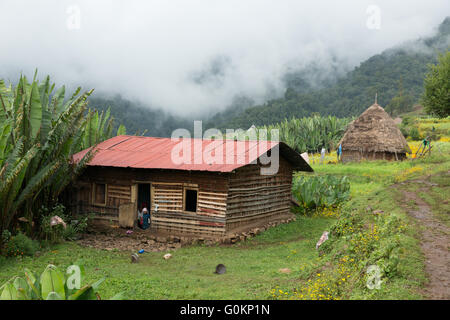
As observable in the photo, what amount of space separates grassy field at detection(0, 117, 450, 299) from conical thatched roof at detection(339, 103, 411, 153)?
12.4 meters

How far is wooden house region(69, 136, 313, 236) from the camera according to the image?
12.8m

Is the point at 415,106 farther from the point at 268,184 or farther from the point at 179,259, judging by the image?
the point at 179,259

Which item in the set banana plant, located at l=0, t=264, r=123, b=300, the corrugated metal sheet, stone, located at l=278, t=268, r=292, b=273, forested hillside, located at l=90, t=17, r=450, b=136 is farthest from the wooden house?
forested hillside, located at l=90, t=17, r=450, b=136

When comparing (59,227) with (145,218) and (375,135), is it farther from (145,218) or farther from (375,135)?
(375,135)

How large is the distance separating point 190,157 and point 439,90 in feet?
35.8

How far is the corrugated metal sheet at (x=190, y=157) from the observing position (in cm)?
1284

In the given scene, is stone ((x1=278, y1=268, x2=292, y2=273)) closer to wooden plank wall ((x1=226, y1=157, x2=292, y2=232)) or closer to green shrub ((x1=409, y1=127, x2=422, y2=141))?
wooden plank wall ((x1=226, y1=157, x2=292, y2=232))

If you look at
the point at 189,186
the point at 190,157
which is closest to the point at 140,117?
the point at 190,157

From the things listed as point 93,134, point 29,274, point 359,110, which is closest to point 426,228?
point 29,274

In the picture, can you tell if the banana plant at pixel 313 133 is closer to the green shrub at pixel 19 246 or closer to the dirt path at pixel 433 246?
the dirt path at pixel 433 246

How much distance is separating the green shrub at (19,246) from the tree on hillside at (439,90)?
52.9 feet

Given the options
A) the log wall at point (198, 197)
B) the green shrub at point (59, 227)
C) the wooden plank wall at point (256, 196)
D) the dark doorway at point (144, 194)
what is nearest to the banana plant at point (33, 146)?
the green shrub at point (59, 227)

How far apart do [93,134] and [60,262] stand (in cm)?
744

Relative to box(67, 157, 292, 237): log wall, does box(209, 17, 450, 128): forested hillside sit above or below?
above
